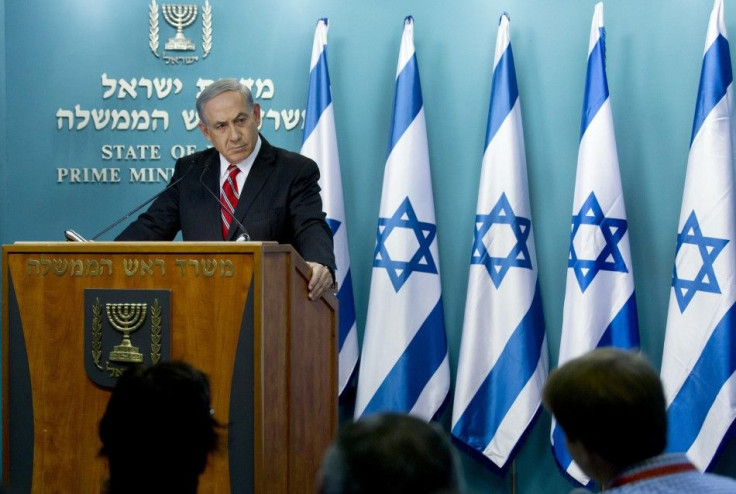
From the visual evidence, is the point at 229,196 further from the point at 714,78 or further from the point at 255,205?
the point at 714,78

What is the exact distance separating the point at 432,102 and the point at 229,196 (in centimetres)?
192

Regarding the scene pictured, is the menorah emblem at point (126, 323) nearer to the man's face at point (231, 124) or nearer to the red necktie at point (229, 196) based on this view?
the red necktie at point (229, 196)

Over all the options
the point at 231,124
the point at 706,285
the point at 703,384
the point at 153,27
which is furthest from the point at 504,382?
the point at 153,27

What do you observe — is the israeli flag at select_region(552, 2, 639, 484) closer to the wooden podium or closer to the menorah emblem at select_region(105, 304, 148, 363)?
the wooden podium

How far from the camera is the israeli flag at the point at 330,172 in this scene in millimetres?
5137

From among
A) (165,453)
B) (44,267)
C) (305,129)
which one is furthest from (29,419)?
(305,129)

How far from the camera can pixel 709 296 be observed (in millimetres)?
4691

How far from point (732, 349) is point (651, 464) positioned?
3082 millimetres

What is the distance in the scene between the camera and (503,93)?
504 centimetres

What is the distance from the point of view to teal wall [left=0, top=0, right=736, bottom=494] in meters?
5.09

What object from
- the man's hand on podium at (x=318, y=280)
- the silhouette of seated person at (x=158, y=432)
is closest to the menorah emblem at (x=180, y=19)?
the man's hand on podium at (x=318, y=280)

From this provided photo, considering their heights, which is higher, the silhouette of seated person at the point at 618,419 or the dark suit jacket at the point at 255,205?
the dark suit jacket at the point at 255,205

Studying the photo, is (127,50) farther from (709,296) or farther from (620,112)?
(709,296)

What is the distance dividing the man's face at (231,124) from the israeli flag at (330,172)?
147cm
